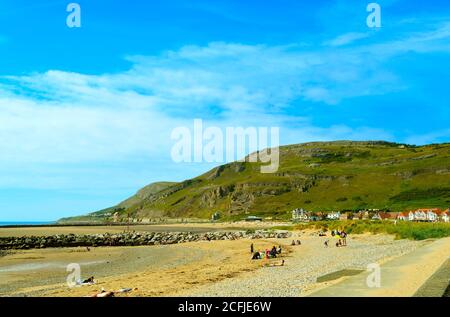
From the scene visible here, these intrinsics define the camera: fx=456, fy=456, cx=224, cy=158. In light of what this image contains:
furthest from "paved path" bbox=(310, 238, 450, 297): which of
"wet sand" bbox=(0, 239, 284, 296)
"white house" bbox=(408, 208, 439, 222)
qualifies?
"white house" bbox=(408, 208, 439, 222)

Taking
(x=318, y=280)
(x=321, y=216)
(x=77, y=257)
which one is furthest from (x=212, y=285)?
(x=321, y=216)

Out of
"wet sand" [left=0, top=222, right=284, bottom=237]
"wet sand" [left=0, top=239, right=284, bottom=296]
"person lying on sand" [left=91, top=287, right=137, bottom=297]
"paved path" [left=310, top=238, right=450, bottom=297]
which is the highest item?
"paved path" [left=310, top=238, right=450, bottom=297]

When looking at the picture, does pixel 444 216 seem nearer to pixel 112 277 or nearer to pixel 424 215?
pixel 424 215

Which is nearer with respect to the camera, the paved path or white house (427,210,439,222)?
the paved path

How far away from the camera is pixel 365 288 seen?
17938 mm

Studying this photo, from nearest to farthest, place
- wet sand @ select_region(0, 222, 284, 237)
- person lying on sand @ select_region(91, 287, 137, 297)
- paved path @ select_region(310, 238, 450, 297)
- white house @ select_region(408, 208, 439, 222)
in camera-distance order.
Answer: paved path @ select_region(310, 238, 450, 297), person lying on sand @ select_region(91, 287, 137, 297), wet sand @ select_region(0, 222, 284, 237), white house @ select_region(408, 208, 439, 222)

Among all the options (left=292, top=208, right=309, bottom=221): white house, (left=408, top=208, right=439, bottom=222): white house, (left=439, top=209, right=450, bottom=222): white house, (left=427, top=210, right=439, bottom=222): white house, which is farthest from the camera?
(left=292, top=208, right=309, bottom=221): white house

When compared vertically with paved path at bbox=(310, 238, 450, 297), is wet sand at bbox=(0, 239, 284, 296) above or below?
below

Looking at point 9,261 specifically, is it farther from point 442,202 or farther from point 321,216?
point 442,202

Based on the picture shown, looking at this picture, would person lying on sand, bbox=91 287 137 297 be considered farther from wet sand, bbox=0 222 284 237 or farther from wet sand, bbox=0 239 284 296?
wet sand, bbox=0 222 284 237

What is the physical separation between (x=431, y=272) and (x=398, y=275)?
146cm

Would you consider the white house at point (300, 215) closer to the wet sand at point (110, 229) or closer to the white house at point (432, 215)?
the wet sand at point (110, 229)

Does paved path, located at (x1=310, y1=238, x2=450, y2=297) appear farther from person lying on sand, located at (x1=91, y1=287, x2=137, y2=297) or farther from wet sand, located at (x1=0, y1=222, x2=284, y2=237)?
wet sand, located at (x1=0, y1=222, x2=284, y2=237)

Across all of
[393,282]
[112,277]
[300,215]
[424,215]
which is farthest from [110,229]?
[393,282]
